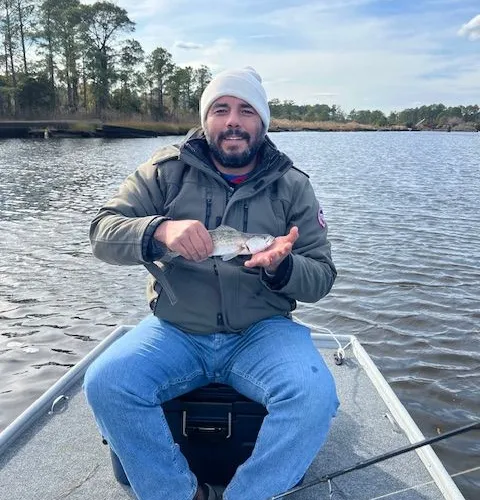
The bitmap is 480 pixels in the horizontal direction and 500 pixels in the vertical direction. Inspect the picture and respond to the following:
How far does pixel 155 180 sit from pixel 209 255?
69 centimetres

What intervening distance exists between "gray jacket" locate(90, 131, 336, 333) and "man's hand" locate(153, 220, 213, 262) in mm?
111

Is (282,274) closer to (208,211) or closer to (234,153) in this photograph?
(208,211)

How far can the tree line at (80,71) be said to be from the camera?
55969 mm

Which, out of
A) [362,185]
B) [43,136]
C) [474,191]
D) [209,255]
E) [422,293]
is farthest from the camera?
[43,136]

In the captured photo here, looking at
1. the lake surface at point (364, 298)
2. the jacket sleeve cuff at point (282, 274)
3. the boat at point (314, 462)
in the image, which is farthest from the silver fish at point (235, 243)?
the lake surface at point (364, 298)

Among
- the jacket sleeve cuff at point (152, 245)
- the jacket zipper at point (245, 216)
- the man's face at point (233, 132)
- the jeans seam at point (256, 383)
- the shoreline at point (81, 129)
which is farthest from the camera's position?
the shoreline at point (81, 129)

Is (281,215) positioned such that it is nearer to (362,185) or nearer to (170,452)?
(170,452)

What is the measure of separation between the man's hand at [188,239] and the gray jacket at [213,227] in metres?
0.11

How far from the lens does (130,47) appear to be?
65938mm

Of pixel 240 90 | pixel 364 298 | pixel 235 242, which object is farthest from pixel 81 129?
pixel 235 242

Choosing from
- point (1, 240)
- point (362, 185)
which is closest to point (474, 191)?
point (362, 185)

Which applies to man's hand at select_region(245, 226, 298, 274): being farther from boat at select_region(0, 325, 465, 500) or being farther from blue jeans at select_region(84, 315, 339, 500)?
boat at select_region(0, 325, 465, 500)

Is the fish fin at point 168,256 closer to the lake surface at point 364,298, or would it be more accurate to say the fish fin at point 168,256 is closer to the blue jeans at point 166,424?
the blue jeans at point 166,424

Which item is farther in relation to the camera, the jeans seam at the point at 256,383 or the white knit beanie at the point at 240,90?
the white knit beanie at the point at 240,90
